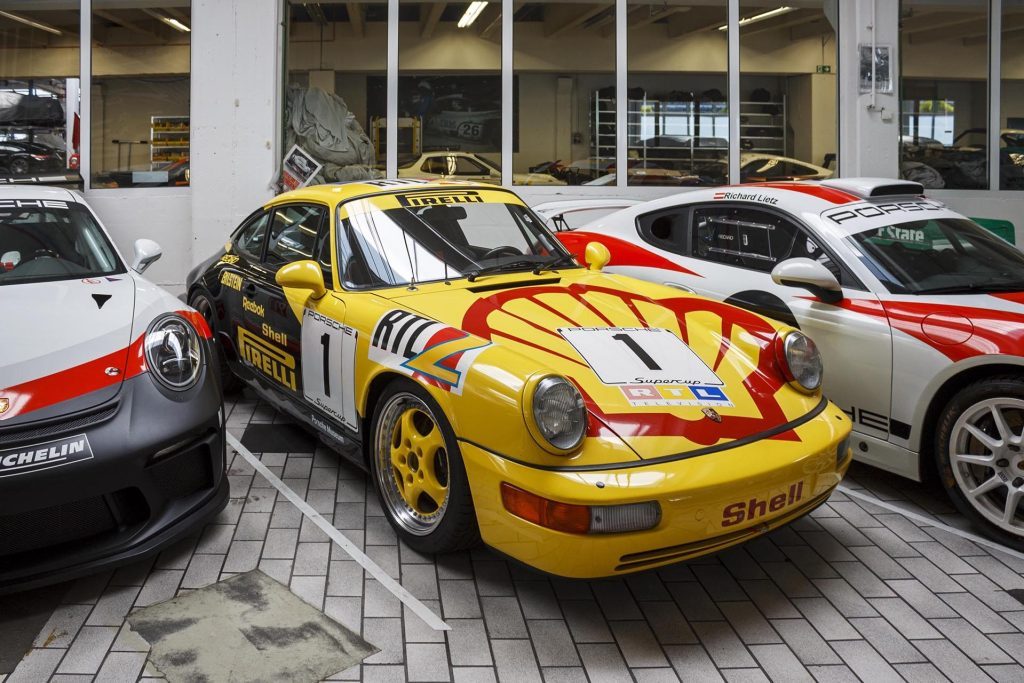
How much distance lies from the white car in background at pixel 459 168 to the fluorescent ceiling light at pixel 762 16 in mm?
2443

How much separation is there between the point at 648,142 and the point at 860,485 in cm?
519

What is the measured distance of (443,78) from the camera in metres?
8.57

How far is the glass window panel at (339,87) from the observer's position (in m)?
8.42

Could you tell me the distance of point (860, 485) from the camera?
14.0 ft

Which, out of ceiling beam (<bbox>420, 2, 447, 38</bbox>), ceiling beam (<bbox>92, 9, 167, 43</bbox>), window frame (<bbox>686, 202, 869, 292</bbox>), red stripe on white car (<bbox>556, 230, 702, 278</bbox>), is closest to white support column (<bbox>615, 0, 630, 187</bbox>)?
ceiling beam (<bbox>420, 2, 447, 38</bbox>)

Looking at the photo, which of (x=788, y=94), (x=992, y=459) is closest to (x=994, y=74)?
(x=788, y=94)

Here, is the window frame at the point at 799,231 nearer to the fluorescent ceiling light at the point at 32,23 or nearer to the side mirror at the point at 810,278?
the side mirror at the point at 810,278

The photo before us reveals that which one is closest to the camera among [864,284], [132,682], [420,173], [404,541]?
[132,682]

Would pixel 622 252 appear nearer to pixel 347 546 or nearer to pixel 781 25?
pixel 347 546

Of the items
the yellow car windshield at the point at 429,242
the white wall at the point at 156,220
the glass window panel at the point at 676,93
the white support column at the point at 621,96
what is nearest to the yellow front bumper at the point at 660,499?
the yellow car windshield at the point at 429,242

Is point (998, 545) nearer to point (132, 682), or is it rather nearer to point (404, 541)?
point (404, 541)

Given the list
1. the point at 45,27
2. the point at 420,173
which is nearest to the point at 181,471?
the point at 420,173

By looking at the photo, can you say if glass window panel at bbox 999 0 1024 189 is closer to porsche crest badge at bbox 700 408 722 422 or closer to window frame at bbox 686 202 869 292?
window frame at bbox 686 202 869 292

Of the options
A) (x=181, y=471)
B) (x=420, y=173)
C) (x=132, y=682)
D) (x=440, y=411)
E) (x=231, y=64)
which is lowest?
(x=132, y=682)
